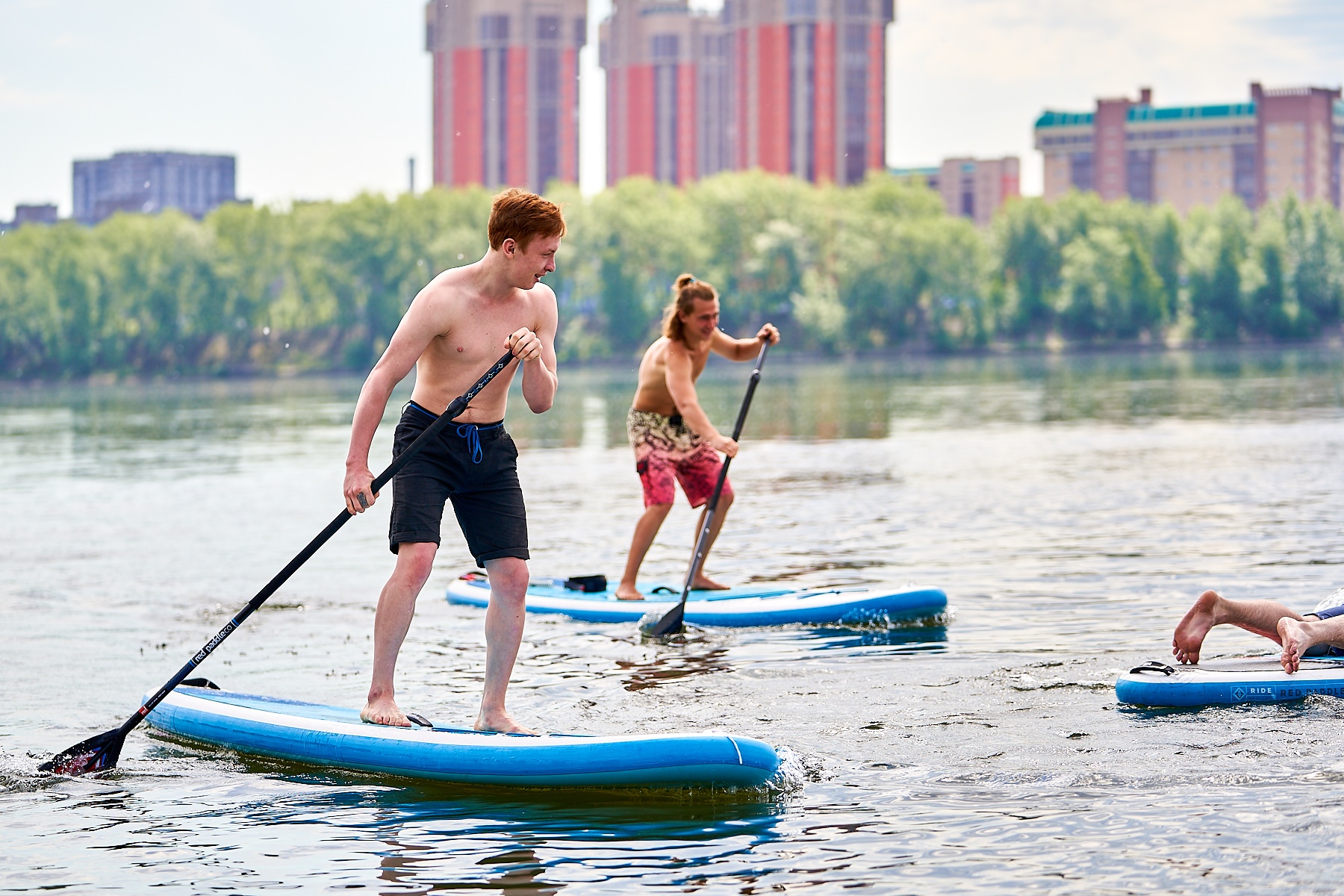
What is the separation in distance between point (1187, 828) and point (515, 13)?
15789 centimetres

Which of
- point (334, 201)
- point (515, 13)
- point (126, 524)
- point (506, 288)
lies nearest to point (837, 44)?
point (515, 13)

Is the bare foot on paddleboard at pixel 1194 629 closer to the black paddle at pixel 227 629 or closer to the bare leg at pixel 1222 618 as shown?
the bare leg at pixel 1222 618

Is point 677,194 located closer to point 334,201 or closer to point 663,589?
point 334,201

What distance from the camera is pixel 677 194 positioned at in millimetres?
106562

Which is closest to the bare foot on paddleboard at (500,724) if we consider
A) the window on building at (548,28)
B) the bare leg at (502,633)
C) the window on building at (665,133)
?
the bare leg at (502,633)

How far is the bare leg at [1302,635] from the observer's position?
7445 millimetres

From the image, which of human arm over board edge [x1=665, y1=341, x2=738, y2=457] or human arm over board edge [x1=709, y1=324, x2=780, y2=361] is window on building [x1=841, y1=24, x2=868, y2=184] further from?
Result: human arm over board edge [x1=665, y1=341, x2=738, y2=457]

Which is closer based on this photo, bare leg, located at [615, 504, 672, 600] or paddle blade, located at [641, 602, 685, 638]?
paddle blade, located at [641, 602, 685, 638]

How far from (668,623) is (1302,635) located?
365 cm

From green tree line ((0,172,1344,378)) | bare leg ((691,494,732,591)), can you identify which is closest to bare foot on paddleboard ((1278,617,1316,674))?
bare leg ((691,494,732,591))

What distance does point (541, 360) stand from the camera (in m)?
6.71

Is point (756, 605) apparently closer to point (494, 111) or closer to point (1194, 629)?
point (1194, 629)

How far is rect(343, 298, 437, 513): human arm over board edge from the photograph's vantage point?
655 cm

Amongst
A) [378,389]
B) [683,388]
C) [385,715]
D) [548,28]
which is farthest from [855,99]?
[378,389]
